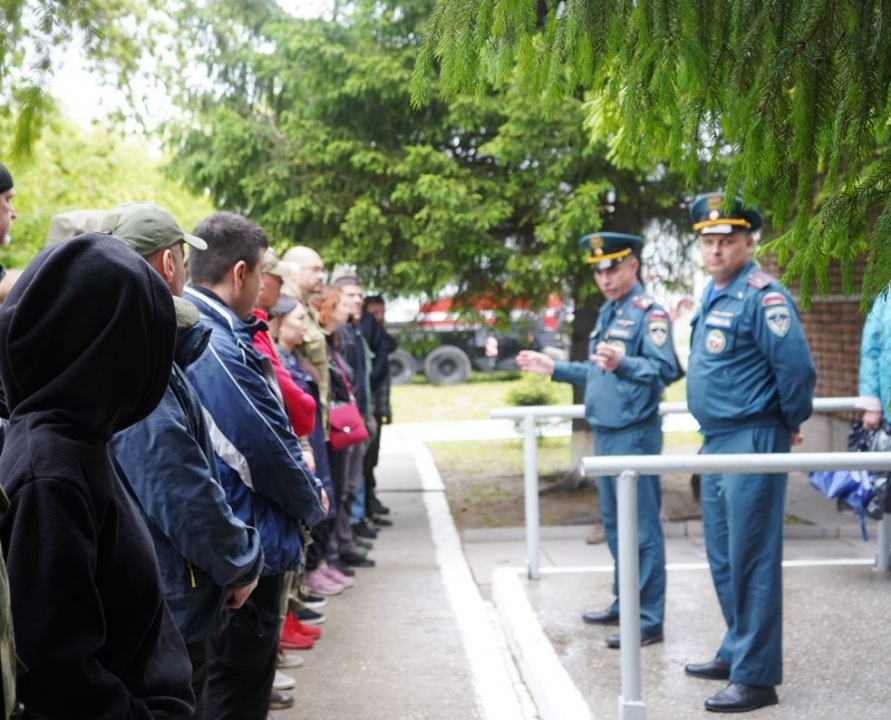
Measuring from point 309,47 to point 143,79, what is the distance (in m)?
1.51

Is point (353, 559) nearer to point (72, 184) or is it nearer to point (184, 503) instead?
point (184, 503)

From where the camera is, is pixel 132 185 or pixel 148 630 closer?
pixel 148 630

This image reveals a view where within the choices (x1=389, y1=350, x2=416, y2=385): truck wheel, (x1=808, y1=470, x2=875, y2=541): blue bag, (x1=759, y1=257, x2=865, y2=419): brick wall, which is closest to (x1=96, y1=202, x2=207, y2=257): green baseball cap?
(x1=808, y1=470, x2=875, y2=541): blue bag

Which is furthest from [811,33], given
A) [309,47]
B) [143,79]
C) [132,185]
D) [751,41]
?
[132,185]

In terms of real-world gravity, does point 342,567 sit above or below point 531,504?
below

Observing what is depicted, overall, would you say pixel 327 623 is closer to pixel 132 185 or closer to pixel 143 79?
pixel 143 79

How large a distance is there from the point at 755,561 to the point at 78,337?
3.44 m

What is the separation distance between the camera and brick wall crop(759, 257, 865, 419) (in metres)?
10.9

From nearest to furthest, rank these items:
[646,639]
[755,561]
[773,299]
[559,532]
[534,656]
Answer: [755,561] < [773,299] < [534,656] < [646,639] < [559,532]

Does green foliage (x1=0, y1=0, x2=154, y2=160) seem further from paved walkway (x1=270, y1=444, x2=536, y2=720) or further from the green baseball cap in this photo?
paved walkway (x1=270, y1=444, x2=536, y2=720)

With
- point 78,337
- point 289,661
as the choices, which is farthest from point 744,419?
point 78,337

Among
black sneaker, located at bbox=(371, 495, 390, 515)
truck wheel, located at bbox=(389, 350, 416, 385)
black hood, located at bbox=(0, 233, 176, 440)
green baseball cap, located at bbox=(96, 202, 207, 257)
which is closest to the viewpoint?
black hood, located at bbox=(0, 233, 176, 440)

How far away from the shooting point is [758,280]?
514cm

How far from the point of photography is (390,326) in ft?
78.3
